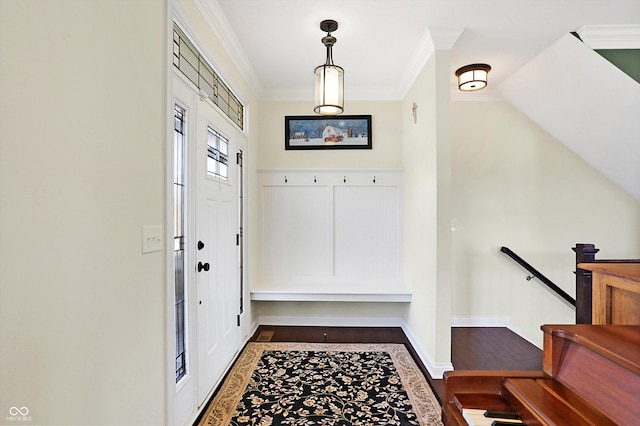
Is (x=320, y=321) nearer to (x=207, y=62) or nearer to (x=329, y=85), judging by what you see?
(x=329, y=85)

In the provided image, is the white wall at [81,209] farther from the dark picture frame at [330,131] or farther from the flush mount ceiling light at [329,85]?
the dark picture frame at [330,131]

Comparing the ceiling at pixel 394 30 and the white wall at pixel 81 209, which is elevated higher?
the ceiling at pixel 394 30

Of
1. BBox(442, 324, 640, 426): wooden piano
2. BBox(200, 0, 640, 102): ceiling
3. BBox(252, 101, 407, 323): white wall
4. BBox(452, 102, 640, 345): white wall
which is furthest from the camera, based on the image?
BBox(252, 101, 407, 323): white wall

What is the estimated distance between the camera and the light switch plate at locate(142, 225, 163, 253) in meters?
1.34

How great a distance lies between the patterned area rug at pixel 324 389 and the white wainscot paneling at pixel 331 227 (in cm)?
88

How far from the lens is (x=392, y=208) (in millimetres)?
3588

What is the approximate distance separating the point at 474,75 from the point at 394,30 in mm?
1064

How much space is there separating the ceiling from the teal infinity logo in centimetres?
212

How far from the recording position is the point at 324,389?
2.26m

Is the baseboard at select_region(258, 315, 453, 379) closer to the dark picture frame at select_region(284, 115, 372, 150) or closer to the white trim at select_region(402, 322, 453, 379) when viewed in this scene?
the white trim at select_region(402, 322, 453, 379)

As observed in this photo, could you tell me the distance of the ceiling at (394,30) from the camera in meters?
2.14

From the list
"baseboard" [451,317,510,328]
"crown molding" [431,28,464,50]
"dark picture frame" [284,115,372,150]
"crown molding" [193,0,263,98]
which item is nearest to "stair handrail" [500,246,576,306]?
"baseboard" [451,317,510,328]

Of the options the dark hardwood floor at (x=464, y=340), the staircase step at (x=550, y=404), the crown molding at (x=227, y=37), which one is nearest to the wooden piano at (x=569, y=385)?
the staircase step at (x=550, y=404)

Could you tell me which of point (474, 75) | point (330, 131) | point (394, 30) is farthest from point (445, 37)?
point (330, 131)
